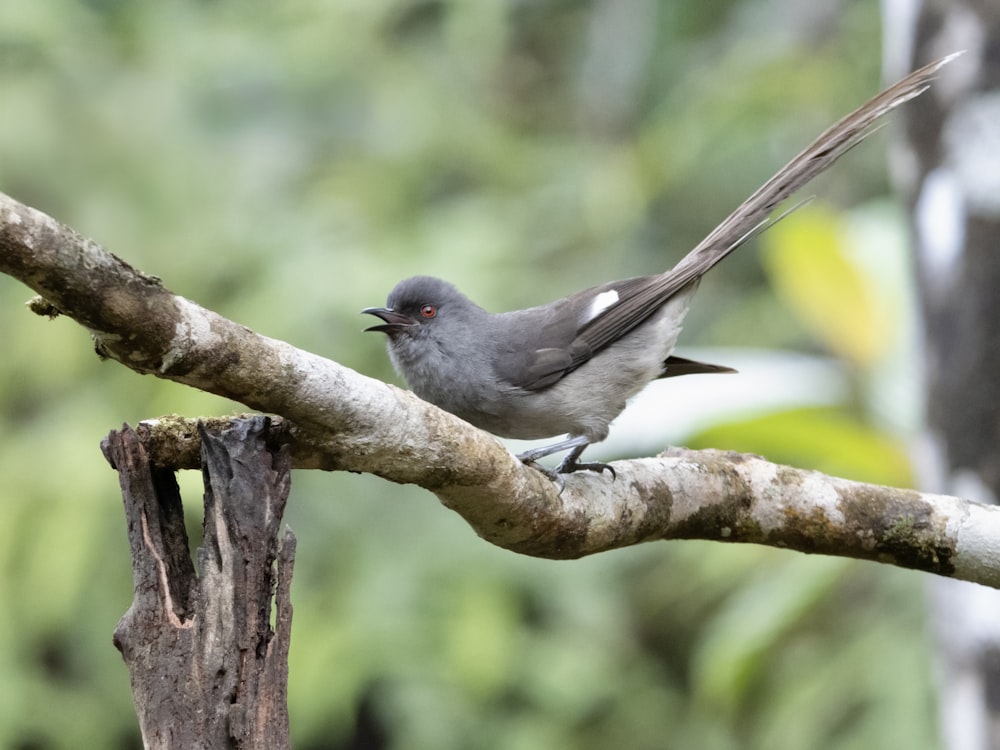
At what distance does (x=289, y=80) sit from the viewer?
756cm

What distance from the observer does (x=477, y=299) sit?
603cm

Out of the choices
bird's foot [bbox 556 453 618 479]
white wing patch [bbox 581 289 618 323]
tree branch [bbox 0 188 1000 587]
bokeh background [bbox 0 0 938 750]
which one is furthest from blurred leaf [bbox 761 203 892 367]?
bird's foot [bbox 556 453 618 479]

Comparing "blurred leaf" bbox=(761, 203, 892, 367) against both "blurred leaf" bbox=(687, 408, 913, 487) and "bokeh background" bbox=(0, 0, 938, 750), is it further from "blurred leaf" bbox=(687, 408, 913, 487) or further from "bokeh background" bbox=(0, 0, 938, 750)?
"blurred leaf" bbox=(687, 408, 913, 487)

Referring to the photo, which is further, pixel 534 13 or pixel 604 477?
pixel 534 13

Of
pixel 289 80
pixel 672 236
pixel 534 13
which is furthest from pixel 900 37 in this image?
pixel 534 13

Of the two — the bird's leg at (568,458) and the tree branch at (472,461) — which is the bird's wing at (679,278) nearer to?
the tree branch at (472,461)

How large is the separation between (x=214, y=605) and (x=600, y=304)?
7.54 feet

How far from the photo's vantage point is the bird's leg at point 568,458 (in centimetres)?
329

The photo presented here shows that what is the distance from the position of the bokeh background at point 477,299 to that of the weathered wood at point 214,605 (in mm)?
2661

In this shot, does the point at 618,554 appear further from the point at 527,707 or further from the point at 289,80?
the point at 289,80

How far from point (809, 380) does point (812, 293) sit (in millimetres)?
389

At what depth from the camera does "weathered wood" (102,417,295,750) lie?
7.16 feet

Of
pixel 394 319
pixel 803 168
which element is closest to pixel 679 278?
pixel 803 168

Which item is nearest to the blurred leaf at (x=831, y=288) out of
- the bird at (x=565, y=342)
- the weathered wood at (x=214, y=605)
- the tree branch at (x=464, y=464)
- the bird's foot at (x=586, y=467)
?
the bird at (x=565, y=342)
